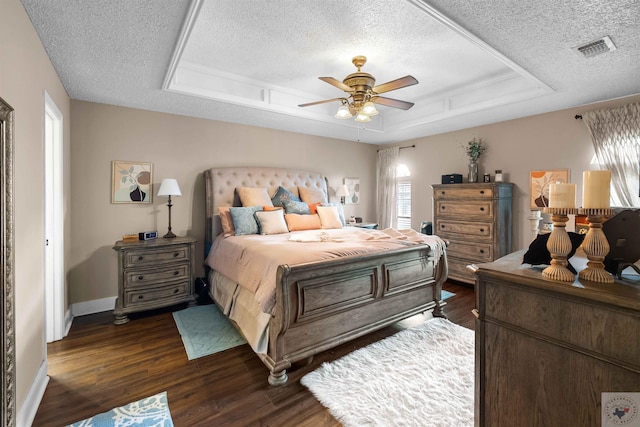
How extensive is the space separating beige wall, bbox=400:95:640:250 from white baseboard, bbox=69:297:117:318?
16.7ft

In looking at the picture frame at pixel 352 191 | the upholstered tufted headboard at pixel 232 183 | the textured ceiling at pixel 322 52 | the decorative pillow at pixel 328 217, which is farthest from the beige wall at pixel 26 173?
the picture frame at pixel 352 191

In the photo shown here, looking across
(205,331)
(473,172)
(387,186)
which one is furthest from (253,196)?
(473,172)

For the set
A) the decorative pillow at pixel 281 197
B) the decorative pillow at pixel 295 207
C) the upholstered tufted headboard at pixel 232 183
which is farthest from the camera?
the decorative pillow at pixel 281 197

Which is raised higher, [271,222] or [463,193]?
[463,193]

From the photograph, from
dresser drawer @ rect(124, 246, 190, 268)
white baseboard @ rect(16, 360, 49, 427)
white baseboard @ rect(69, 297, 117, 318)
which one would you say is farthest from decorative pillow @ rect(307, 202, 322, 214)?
white baseboard @ rect(16, 360, 49, 427)

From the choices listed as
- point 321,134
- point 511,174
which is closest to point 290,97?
point 321,134

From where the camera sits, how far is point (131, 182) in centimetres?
373

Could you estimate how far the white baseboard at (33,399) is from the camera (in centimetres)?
173

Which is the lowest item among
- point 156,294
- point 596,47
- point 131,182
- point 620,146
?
point 156,294

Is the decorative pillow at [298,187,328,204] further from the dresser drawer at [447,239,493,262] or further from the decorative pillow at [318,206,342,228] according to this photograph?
the dresser drawer at [447,239,493,262]

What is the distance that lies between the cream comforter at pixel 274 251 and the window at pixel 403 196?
96.4 inches

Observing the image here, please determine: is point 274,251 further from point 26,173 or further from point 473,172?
point 473,172

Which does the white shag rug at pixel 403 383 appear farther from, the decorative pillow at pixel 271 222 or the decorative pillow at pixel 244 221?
the decorative pillow at pixel 244 221

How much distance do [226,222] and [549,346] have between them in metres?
3.47
